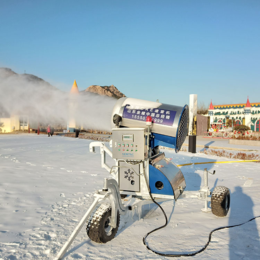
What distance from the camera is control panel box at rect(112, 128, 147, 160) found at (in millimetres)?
4270

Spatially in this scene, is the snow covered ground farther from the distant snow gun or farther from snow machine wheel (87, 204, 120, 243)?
the distant snow gun

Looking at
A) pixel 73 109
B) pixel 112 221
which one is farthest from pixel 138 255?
pixel 73 109

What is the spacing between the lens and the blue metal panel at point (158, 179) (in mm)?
4609

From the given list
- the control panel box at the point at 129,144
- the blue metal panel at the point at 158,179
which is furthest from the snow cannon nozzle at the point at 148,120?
the blue metal panel at the point at 158,179

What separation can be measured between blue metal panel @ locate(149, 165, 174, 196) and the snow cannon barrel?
589 mm

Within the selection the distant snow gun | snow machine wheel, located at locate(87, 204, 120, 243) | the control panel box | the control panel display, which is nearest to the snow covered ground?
snow machine wheel, located at locate(87, 204, 120, 243)

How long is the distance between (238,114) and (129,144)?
4732 cm

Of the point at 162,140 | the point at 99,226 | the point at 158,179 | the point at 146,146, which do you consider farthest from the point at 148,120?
the point at 99,226

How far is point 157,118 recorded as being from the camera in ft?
15.4

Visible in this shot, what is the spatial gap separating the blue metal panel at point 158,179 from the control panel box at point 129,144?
1.74 ft

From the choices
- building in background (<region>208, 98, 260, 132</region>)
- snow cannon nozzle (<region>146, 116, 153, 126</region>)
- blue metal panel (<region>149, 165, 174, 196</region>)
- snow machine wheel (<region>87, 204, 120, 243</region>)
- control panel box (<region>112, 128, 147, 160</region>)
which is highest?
building in background (<region>208, 98, 260, 132</region>)

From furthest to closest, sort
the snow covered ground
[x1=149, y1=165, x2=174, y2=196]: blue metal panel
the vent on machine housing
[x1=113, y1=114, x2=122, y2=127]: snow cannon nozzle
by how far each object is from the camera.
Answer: [x1=113, y1=114, x2=122, y2=127]: snow cannon nozzle → the vent on machine housing → [x1=149, y1=165, x2=174, y2=196]: blue metal panel → the snow covered ground

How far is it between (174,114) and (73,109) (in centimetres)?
325

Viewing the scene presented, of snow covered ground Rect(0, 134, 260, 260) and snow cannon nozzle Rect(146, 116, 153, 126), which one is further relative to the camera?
snow cannon nozzle Rect(146, 116, 153, 126)
